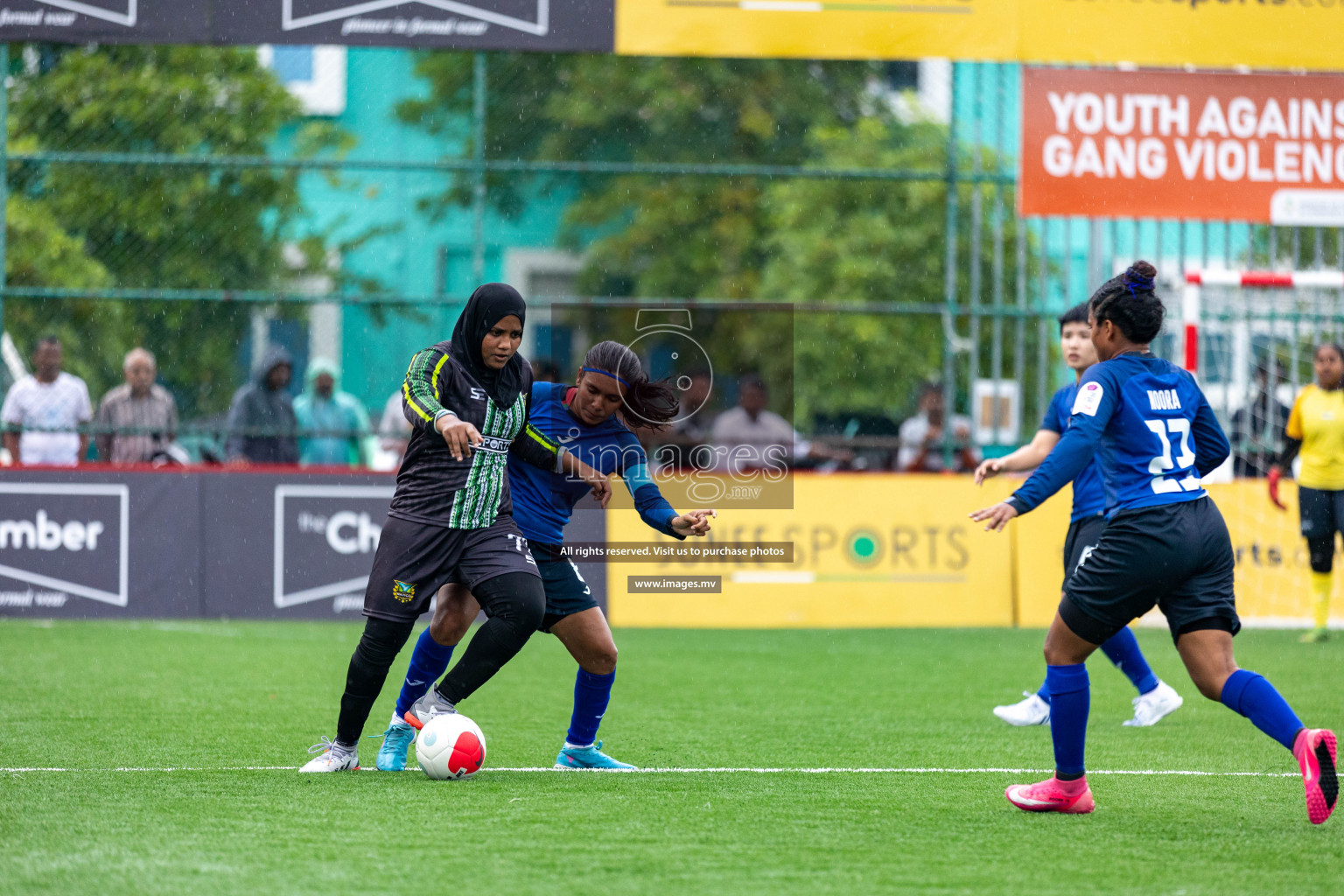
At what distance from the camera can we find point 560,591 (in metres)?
6.16

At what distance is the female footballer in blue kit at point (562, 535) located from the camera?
612 centimetres

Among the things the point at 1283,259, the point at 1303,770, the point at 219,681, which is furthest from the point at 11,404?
the point at 1283,259

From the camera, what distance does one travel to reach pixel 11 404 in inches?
505

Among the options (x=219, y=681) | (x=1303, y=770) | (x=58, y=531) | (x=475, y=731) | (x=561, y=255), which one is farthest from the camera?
(x=561, y=255)

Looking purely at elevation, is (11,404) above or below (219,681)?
above

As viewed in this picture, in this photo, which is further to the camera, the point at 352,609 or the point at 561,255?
the point at 561,255

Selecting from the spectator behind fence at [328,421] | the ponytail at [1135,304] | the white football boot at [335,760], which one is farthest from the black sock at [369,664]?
the spectator behind fence at [328,421]

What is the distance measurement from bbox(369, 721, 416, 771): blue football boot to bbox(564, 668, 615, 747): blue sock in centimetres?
66

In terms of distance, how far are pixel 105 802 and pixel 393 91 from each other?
1982cm

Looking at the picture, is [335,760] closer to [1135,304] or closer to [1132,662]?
[1135,304]

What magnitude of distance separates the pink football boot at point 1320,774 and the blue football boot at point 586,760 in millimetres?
2536

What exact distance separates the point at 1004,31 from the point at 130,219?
8.24 m

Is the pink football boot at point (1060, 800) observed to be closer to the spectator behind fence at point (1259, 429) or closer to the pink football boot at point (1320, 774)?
the pink football boot at point (1320, 774)

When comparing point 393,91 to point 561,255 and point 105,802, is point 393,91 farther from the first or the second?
point 105,802
